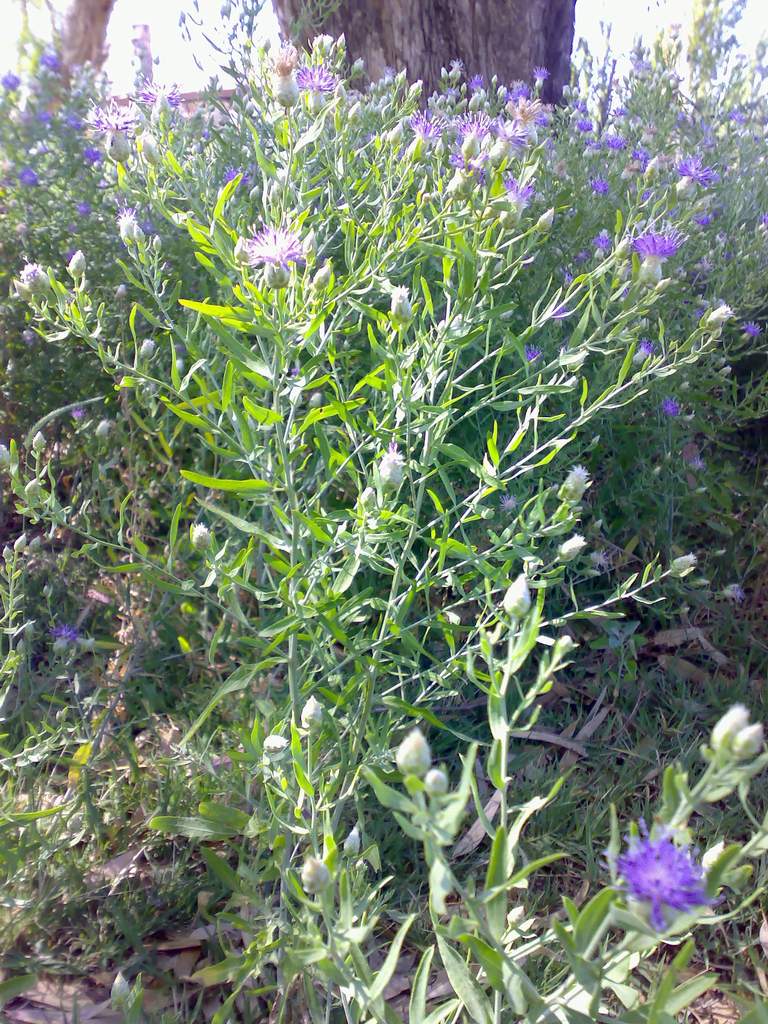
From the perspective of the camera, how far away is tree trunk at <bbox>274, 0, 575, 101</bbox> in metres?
4.06

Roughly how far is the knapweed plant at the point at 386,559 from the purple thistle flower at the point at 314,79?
1 centimetres

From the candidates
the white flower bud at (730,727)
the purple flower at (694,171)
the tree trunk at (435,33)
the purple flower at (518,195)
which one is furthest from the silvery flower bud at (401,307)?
the tree trunk at (435,33)

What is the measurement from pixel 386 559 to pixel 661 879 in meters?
0.87

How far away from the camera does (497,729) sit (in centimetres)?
108

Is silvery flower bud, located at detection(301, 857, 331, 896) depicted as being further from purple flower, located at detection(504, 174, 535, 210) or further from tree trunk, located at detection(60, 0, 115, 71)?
tree trunk, located at detection(60, 0, 115, 71)

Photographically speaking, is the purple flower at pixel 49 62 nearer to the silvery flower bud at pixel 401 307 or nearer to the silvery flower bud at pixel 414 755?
the silvery flower bud at pixel 401 307

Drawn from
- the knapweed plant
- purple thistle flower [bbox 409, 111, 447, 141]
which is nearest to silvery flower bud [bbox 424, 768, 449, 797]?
the knapweed plant

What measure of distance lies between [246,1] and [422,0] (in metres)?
1.96

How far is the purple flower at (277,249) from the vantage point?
1396 millimetres

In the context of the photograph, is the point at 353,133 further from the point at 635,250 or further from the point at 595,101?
the point at 595,101

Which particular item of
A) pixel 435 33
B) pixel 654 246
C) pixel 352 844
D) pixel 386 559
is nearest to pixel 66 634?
pixel 386 559

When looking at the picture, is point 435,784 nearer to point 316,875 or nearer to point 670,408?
point 316,875

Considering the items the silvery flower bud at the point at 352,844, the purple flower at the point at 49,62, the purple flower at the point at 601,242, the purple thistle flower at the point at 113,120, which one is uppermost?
the purple flower at the point at 49,62

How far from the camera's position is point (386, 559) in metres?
1.64
